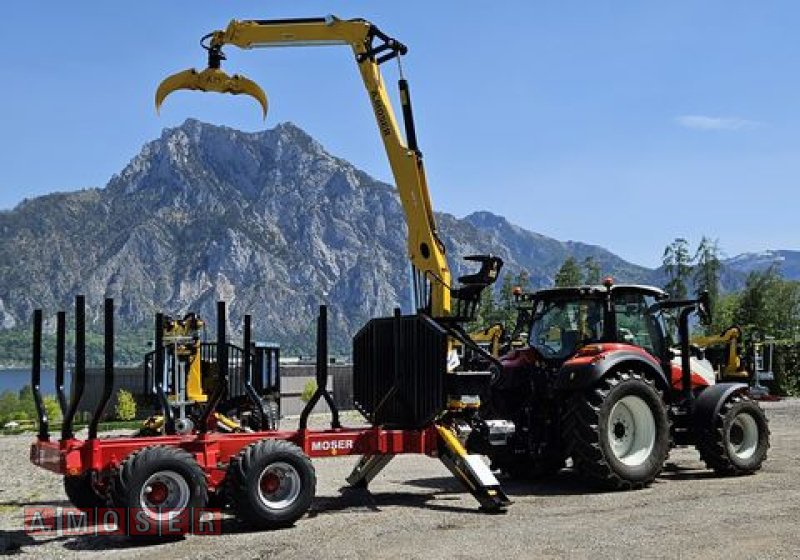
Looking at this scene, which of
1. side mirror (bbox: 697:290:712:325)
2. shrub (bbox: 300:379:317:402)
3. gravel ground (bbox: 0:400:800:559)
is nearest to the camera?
gravel ground (bbox: 0:400:800:559)

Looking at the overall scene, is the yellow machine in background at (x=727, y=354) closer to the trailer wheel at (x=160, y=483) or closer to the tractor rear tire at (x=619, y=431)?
the tractor rear tire at (x=619, y=431)

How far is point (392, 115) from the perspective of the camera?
15352 mm

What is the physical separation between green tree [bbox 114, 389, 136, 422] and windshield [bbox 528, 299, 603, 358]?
27458 millimetres

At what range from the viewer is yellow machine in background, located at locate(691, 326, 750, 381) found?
27.2 m

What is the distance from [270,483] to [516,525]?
2.37 meters

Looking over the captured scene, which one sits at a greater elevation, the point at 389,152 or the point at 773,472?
the point at 389,152

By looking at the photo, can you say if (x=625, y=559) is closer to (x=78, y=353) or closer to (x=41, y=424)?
(x=78, y=353)

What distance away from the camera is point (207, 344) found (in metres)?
19.0

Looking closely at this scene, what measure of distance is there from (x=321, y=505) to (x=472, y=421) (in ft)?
6.31

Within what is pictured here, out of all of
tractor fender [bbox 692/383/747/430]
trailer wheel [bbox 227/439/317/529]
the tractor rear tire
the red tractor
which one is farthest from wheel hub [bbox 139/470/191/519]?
tractor fender [bbox 692/383/747/430]

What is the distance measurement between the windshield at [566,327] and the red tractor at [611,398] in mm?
14

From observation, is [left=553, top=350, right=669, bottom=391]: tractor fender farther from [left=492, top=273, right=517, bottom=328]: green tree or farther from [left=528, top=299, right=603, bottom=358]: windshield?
[left=492, top=273, right=517, bottom=328]: green tree

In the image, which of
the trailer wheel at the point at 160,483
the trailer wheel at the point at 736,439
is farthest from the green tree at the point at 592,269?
the trailer wheel at the point at 160,483

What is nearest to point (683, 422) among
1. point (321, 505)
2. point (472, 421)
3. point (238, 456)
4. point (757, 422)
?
point (757, 422)
